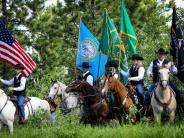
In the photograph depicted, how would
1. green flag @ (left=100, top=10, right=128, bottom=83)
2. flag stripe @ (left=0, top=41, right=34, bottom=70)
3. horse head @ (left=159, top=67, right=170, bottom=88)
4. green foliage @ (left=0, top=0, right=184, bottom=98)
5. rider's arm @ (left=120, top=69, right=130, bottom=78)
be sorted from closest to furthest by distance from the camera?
horse head @ (left=159, top=67, right=170, bottom=88), rider's arm @ (left=120, top=69, right=130, bottom=78), green flag @ (left=100, top=10, right=128, bottom=83), flag stripe @ (left=0, top=41, right=34, bottom=70), green foliage @ (left=0, top=0, right=184, bottom=98)

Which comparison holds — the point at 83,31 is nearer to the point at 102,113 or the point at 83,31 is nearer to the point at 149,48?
the point at 102,113

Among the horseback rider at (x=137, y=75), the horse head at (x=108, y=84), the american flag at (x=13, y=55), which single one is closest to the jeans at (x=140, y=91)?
the horseback rider at (x=137, y=75)

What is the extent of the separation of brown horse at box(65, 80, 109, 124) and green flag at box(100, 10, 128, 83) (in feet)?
8.80

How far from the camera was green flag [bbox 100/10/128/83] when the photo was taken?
20.1 meters

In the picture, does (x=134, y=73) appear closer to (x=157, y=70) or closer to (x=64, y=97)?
(x=157, y=70)

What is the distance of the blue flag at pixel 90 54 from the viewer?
2139 cm

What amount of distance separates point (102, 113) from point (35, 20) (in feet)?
50.5

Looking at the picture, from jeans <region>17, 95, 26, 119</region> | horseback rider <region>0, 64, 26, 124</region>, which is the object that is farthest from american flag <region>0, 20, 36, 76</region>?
jeans <region>17, 95, 26, 119</region>

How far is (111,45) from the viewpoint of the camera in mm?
20562

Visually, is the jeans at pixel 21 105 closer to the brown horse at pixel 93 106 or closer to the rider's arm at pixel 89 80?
the rider's arm at pixel 89 80

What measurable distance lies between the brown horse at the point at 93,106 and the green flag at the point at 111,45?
268 cm

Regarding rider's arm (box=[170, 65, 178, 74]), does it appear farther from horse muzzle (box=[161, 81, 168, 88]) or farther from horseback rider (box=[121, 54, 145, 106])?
horseback rider (box=[121, 54, 145, 106])

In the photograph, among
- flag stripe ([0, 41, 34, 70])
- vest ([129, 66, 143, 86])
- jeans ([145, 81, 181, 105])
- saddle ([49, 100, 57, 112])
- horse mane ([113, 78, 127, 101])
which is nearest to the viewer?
jeans ([145, 81, 181, 105])

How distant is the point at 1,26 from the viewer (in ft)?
71.0
